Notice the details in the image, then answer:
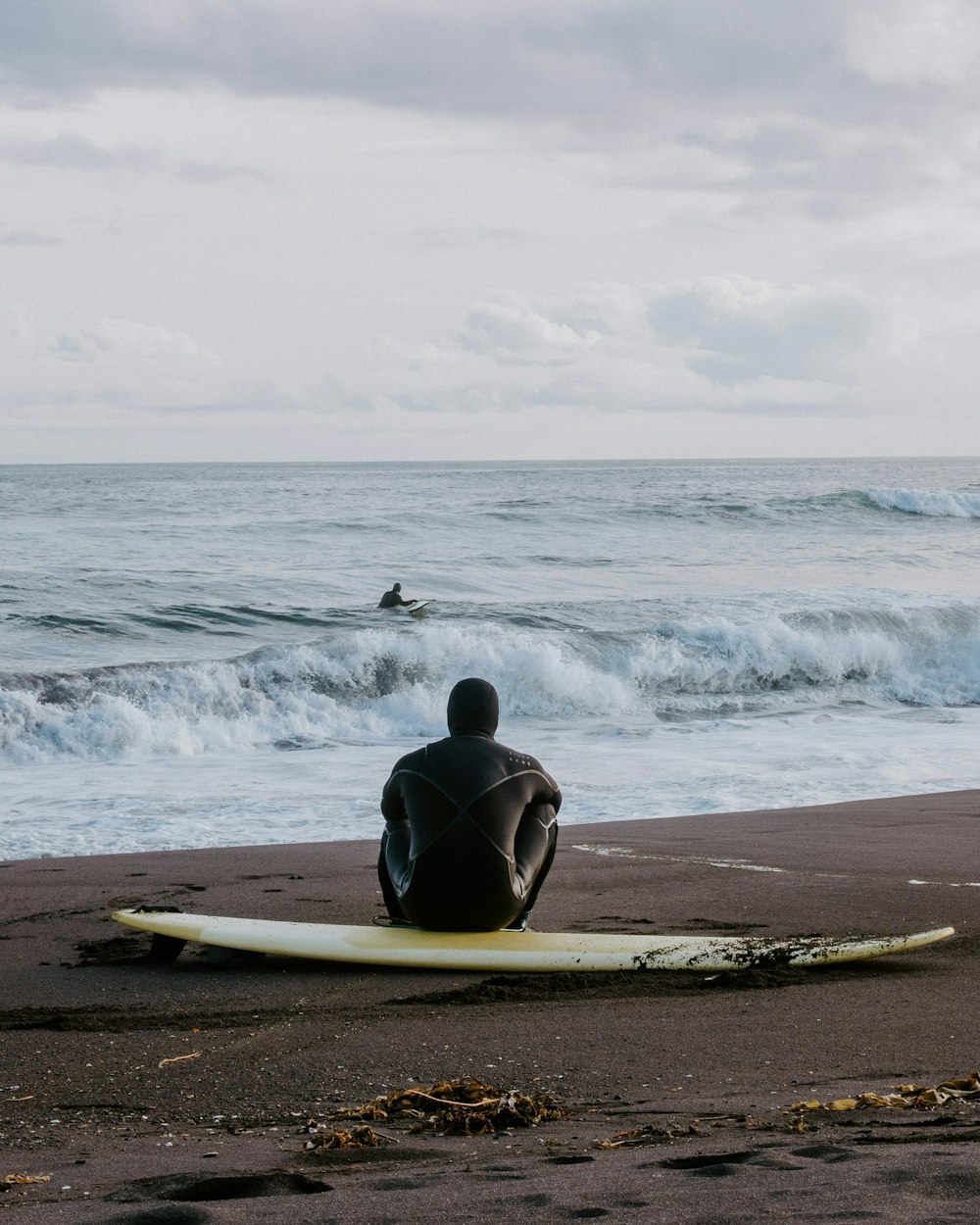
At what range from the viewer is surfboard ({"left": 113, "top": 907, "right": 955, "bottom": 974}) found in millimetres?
5238

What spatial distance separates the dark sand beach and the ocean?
3.14 m

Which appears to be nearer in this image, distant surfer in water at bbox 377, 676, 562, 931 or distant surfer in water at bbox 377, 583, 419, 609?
distant surfer in water at bbox 377, 676, 562, 931

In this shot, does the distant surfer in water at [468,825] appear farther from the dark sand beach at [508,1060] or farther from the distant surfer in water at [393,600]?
the distant surfer in water at [393,600]

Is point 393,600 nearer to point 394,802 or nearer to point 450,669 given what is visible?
point 450,669

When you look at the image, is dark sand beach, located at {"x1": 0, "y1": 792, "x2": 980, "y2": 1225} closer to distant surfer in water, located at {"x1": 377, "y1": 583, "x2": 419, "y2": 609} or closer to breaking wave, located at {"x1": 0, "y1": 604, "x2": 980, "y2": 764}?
breaking wave, located at {"x1": 0, "y1": 604, "x2": 980, "y2": 764}

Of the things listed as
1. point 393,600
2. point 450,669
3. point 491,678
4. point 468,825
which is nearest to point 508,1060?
point 468,825

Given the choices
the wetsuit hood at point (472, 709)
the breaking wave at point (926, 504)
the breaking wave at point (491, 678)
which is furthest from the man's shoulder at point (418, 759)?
the breaking wave at point (926, 504)

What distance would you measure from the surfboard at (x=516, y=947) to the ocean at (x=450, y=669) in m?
3.71

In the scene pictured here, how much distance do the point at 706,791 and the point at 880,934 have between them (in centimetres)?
545

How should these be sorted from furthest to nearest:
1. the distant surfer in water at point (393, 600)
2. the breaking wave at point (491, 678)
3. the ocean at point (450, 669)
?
the distant surfer in water at point (393, 600), the breaking wave at point (491, 678), the ocean at point (450, 669)

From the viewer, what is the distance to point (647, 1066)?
4.05 meters

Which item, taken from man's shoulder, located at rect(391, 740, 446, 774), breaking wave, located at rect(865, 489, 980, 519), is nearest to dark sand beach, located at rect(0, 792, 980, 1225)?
man's shoulder, located at rect(391, 740, 446, 774)

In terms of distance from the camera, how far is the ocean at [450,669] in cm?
1144

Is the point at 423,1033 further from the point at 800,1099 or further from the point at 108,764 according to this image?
the point at 108,764
